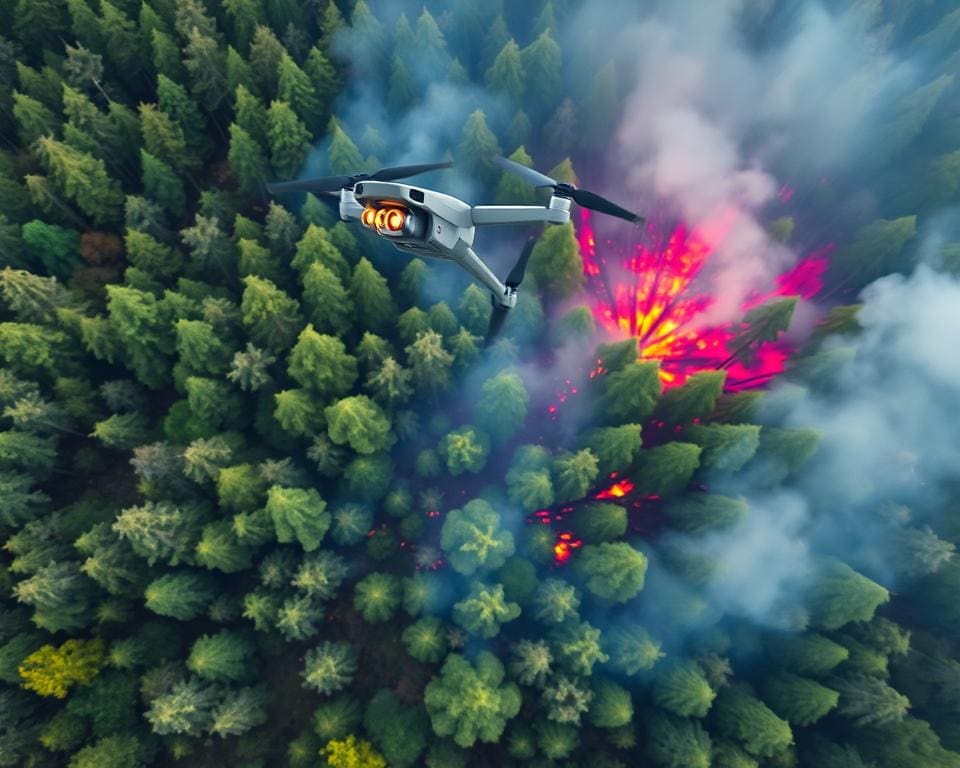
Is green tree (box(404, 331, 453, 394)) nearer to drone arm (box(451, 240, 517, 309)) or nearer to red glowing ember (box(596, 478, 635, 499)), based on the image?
drone arm (box(451, 240, 517, 309))

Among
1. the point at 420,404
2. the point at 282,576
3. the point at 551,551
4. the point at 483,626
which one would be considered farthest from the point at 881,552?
the point at 282,576

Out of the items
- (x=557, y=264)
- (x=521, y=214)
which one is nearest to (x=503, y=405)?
(x=557, y=264)

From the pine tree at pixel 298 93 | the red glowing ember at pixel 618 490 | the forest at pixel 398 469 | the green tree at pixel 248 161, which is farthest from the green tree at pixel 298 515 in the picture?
the pine tree at pixel 298 93

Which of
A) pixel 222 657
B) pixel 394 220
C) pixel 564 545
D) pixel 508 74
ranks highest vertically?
pixel 508 74

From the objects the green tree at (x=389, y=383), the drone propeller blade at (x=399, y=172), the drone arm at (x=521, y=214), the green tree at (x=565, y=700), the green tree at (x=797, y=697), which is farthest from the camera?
the green tree at (x=389, y=383)

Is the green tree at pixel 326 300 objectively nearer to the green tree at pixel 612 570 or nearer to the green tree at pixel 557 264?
the green tree at pixel 557 264

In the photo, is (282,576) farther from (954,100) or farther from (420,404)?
(954,100)

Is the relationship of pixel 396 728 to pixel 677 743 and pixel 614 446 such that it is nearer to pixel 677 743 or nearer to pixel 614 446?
pixel 677 743
